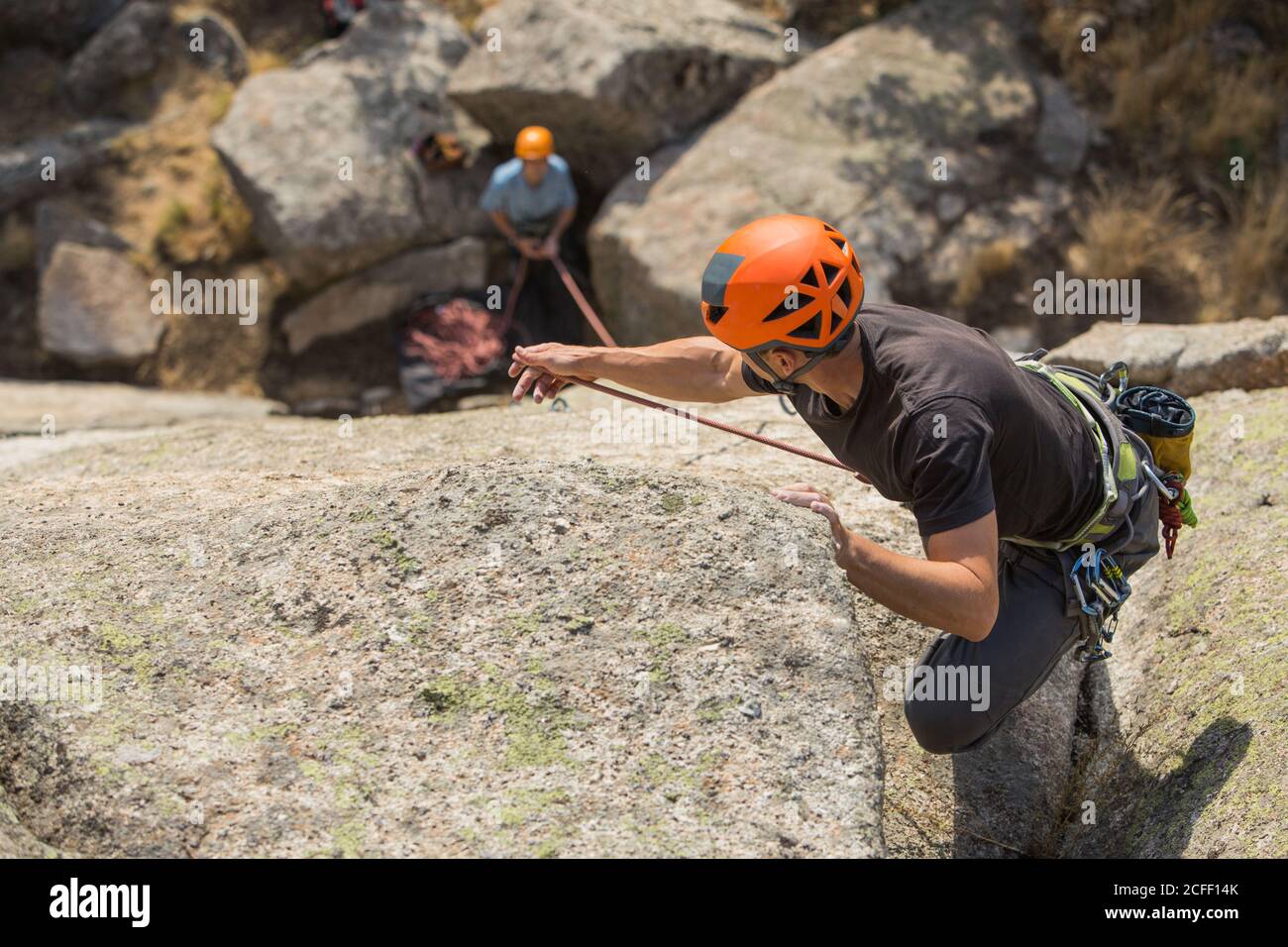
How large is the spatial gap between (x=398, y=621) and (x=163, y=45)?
37.1ft

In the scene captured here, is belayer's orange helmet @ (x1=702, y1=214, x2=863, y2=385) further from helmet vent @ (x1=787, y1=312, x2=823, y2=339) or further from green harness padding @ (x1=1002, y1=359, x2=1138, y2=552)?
green harness padding @ (x1=1002, y1=359, x2=1138, y2=552)

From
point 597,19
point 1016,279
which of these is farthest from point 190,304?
point 1016,279

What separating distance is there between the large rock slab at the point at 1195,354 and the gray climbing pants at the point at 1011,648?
2132 mm

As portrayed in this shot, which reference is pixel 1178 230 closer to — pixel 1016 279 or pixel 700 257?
pixel 1016 279

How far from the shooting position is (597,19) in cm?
1020

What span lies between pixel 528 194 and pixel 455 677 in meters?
6.95

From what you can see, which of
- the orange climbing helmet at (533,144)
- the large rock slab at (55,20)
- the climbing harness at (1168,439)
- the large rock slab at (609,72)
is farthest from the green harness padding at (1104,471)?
the large rock slab at (55,20)

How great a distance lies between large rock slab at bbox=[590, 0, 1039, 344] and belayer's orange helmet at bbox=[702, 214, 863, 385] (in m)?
5.38

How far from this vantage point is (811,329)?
3.29 meters

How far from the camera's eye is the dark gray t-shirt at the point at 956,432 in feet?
10.2

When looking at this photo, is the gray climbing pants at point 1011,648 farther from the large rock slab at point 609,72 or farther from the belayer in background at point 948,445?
the large rock slab at point 609,72

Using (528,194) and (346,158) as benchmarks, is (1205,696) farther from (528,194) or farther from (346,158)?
(346,158)

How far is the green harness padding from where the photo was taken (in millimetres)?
3709

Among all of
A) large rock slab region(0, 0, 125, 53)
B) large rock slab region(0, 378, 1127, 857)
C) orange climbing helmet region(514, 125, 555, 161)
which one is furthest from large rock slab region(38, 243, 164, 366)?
large rock slab region(0, 378, 1127, 857)
